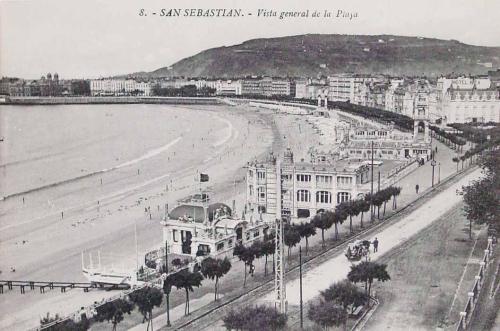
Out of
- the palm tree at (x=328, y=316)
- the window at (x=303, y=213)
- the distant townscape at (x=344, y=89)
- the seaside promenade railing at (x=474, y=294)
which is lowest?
the window at (x=303, y=213)

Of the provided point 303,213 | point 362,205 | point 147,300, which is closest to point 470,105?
point 303,213

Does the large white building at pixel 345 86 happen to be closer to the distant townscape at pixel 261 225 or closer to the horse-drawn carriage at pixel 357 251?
the distant townscape at pixel 261 225

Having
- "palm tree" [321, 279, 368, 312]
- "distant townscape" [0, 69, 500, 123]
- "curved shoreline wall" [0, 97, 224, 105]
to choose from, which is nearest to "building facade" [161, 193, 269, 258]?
"palm tree" [321, 279, 368, 312]

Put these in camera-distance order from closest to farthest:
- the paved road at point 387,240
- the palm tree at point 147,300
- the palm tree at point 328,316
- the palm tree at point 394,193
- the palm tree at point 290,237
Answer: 1. the palm tree at point 328,316
2. the palm tree at point 147,300
3. the paved road at point 387,240
4. the palm tree at point 290,237
5. the palm tree at point 394,193

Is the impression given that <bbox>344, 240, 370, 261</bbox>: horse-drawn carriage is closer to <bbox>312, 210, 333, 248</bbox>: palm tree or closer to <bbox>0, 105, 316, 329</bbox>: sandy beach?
<bbox>312, 210, 333, 248</bbox>: palm tree

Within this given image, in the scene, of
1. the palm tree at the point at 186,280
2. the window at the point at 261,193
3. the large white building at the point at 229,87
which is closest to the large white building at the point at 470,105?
the window at the point at 261,193

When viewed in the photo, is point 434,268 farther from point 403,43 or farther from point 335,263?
point 403,43
